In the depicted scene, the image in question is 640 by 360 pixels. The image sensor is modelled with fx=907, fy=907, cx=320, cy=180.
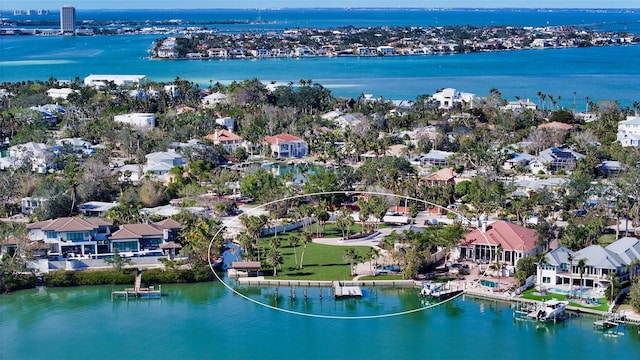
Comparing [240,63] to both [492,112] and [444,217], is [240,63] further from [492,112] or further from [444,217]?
[444,217]

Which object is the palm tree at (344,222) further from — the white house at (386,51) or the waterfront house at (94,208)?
the white house at (386,51)

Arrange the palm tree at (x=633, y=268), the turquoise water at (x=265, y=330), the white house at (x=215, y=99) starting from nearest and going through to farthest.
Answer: the turquoise water at (x=265, y=330) < the palm tree at (x=633, y=268) < the white house at (x=215, y=99)

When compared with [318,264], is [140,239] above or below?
above

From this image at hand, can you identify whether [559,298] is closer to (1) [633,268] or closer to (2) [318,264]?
(1) [633,268]

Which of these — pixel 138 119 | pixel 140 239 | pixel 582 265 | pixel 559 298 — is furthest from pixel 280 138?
pixel 559 298

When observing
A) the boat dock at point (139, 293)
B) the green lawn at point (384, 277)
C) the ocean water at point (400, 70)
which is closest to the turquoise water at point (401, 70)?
the ocean water at point (400, 70)

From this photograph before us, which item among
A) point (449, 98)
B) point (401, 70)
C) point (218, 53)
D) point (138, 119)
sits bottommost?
point (401, 70)
